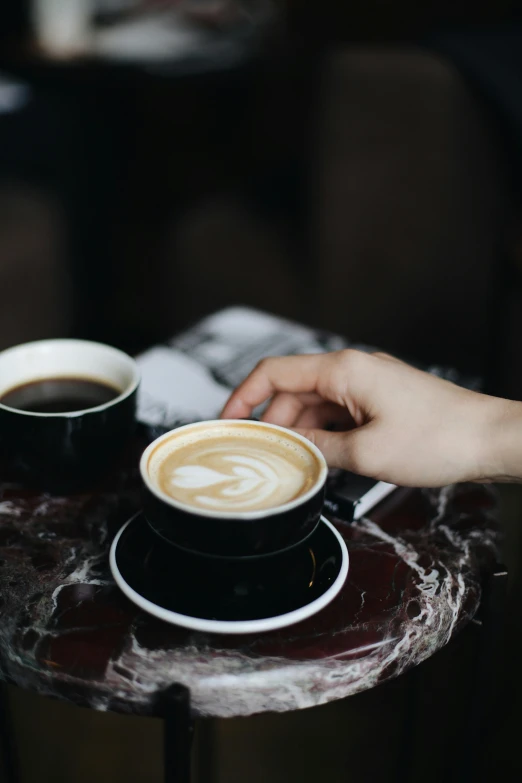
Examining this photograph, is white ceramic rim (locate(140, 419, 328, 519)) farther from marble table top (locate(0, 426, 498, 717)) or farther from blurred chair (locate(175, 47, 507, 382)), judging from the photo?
blurred chair (locate(175, 47, 507, 382))

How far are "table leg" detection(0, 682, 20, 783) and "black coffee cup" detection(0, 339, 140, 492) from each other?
0.21 metres

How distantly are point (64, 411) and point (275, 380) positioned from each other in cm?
22

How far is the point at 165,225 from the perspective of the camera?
276 centimetres

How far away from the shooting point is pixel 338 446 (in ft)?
2.37

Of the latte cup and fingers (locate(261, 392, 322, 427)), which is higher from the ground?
the latte cup

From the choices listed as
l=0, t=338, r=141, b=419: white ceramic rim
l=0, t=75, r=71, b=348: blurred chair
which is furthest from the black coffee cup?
l=0, t=75, r=71, b=348: blurred chair

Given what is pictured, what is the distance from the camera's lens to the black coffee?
79cm

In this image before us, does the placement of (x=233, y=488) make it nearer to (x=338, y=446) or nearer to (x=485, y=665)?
(x=338, y=446)

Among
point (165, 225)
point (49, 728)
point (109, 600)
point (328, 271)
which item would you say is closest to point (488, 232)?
point (328, 271)

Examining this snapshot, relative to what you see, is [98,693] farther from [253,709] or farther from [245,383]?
[245,383]

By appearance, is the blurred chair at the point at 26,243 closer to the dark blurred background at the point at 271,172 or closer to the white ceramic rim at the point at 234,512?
the dark blurred background at the point at 271,172

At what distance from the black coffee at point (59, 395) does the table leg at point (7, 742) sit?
27 centimetres

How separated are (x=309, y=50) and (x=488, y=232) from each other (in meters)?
0.97

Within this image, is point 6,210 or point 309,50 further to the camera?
point 309,50
